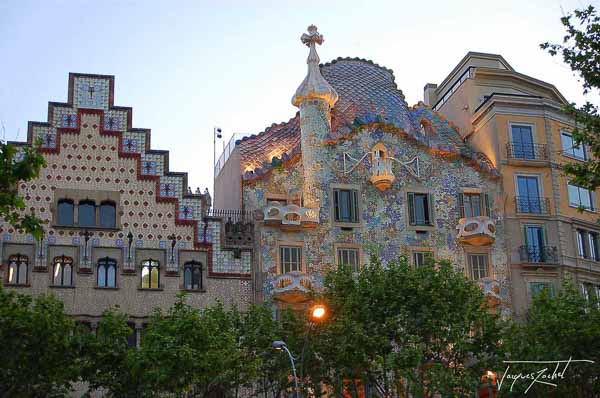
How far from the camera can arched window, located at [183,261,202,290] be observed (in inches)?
1811

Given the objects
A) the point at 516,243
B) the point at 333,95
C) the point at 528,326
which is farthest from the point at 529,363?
the point at 333,95

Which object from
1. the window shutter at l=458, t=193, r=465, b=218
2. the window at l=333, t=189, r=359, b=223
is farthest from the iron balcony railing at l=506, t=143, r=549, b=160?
the window at l=333, t=189, r=359, b=223

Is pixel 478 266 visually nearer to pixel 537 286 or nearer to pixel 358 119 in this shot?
pixel 537 286

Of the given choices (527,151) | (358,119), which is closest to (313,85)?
(358,119)

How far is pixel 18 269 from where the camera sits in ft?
146

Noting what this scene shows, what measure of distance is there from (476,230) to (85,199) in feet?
54.2

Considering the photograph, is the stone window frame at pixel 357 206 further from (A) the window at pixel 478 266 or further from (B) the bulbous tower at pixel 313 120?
(A) the window at pixel 478 266

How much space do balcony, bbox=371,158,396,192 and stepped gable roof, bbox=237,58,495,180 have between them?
1919 mm

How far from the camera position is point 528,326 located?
137 feet

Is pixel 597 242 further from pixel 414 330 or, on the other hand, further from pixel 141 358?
pixel 141 358

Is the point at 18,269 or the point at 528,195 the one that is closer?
the point at 18,269

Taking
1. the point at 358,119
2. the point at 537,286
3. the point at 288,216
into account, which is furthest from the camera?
the point at 358,119

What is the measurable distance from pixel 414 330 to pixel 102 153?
15278mm

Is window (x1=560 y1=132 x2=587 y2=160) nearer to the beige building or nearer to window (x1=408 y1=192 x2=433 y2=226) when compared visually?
the beige building
